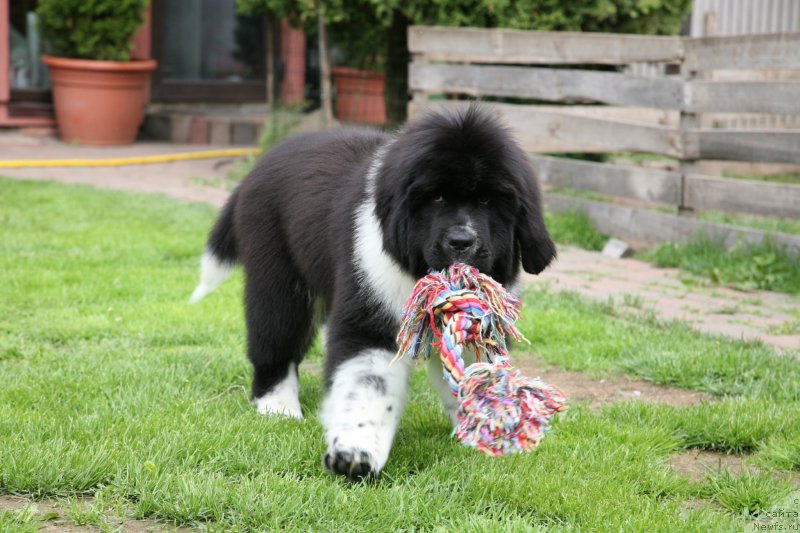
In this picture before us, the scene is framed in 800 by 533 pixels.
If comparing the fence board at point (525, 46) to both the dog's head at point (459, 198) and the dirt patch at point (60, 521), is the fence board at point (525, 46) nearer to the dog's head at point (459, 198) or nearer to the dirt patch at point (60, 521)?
the dog's head at point (459, 198)

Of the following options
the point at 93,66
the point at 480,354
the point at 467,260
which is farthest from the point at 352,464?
the point at 93,66

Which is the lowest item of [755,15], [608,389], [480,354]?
[608,389]

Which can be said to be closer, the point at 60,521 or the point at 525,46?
the point at 60,521

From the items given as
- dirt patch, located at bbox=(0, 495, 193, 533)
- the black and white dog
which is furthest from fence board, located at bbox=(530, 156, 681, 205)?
dirt patch, located at bbox=(0, 495, 193, 533)

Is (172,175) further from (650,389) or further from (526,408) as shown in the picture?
(526,408)

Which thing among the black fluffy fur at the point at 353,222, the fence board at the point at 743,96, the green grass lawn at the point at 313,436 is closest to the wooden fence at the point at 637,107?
the fence board at the point at 743,96

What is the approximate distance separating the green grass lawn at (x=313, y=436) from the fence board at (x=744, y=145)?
1.87 metres

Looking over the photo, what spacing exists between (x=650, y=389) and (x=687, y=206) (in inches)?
125

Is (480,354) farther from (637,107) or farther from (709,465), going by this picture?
(637,107)

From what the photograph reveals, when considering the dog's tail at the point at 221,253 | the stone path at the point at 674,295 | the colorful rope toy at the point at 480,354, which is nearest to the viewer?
the colorful rope toy at the point at 480,354

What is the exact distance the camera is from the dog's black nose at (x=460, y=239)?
10.2ft

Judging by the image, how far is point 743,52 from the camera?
694 centimetres

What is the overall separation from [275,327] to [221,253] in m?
0.64

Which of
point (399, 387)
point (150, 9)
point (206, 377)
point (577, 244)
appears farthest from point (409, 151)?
point (150, 9)
